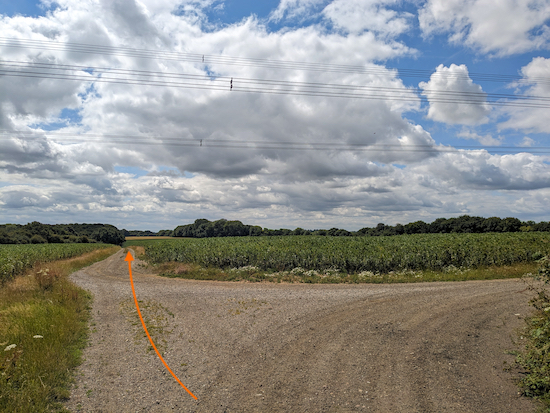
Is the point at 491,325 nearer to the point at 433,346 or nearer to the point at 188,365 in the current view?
the point at 433,346

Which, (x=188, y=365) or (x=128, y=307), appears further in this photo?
(x=128, y=307)

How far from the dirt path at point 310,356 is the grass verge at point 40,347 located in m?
0.46

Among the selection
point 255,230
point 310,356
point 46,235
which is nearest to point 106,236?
point 46,235

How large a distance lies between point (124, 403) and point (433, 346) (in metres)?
7.25

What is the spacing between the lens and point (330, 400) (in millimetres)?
5949

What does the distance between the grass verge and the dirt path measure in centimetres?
46

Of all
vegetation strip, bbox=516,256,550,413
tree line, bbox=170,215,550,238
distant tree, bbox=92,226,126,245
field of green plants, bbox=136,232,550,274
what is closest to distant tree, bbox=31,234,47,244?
distant tree, bbox=92,226,126,245

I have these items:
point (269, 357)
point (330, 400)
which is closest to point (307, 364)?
point (269, 357)

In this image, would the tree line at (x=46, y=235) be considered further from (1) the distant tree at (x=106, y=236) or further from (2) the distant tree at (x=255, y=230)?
(2) the distant tree at (x=255, y=230)

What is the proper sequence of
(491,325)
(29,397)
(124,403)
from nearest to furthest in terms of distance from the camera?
(29,397)
(124,403)
(491,325)

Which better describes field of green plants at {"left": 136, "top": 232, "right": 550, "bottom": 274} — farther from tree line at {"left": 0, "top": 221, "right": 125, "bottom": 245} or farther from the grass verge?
tree line at {"left": 0, "top": 221, "right": 125, "bottom": 245}

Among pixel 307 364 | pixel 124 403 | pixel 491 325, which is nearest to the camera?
pixel 124 403

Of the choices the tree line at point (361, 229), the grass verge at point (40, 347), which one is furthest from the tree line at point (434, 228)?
the grass verge at point (40, 347)

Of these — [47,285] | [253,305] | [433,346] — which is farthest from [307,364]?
[47,285]
